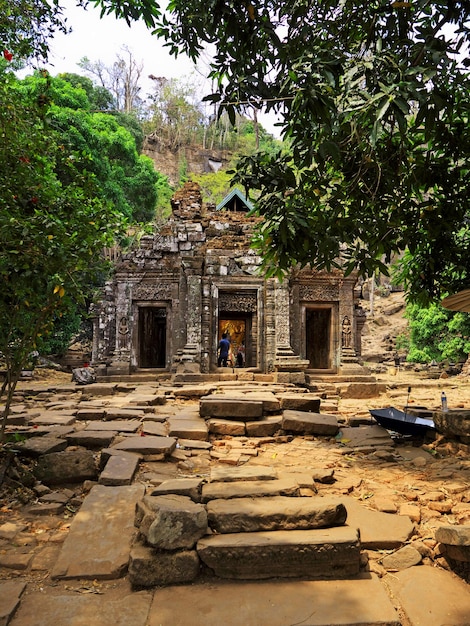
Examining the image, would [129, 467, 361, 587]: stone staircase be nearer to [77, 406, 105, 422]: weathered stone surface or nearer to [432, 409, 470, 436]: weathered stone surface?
[432, 409, 470, 436]: weathered stone surface

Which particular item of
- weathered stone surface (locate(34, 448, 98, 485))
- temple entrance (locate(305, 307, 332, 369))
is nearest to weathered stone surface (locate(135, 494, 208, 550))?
weathered stone surface (locate(34, 448, 98, 485))

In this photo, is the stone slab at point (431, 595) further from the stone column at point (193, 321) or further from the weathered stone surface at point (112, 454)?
the stone column at point (193, 321)

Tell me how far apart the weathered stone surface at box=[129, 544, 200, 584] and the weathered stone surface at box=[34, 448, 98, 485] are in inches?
83.6

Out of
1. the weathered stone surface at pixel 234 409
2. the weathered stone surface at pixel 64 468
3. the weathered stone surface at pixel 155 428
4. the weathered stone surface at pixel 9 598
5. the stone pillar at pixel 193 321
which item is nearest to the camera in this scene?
the weathered stone surface at pixel 9 598

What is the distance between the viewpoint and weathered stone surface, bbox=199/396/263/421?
7000 mm

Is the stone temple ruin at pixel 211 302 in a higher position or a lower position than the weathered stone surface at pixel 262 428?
higher

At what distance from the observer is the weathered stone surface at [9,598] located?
2.33 m

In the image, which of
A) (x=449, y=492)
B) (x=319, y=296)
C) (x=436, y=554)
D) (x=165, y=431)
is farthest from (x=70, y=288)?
(x=319, y=296)

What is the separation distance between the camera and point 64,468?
15.1ft

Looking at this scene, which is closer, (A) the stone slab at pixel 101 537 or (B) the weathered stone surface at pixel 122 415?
(A) the stone slab at pixel 101 537

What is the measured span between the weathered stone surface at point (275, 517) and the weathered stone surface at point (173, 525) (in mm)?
141

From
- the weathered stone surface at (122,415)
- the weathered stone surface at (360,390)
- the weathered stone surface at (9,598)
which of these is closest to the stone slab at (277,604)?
the weathered stone surface at (9,598)

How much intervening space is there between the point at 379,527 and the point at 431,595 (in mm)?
806

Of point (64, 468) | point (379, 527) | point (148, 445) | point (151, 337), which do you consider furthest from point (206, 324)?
point (379, 527)
